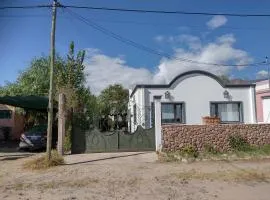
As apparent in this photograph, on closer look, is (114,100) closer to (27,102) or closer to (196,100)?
(27,102)

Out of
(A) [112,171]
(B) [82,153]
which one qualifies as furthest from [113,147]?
(A) [112,171]

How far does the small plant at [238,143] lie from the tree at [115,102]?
12976 mm

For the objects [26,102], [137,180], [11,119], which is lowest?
[137,180]

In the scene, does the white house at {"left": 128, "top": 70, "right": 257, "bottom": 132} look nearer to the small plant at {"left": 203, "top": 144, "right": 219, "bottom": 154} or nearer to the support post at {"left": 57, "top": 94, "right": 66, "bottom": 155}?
the small plant at {"left": 203, "top": 144, "right": 219, "bottom": 154}

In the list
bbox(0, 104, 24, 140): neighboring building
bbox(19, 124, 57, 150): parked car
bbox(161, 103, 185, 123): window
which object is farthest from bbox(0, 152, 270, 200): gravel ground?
bbox(0, 104, 24, 140): neighboring building

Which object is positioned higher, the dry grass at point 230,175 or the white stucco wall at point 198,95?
the white stucco wall at point 198,95

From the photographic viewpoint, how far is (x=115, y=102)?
3912cm

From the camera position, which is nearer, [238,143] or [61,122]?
[61,122]

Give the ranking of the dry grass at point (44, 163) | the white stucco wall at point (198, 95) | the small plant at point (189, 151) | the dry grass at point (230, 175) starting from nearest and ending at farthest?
the dry grass at point (230, 175) → the dry grass at point (44, 163) → the small plant at point (189, 151) → the white stucco wall at point (198, 95)

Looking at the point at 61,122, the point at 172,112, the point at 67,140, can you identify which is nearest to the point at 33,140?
the point at 67,140

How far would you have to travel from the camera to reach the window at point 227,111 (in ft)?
77.0

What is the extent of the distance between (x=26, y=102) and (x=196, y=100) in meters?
10.6

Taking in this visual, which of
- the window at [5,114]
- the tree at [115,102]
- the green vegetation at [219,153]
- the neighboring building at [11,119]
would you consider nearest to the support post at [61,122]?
the green vegetation at [219,153]

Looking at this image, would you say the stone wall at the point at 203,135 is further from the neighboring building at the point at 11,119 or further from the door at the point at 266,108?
the neighboring building at the point at 11,119
